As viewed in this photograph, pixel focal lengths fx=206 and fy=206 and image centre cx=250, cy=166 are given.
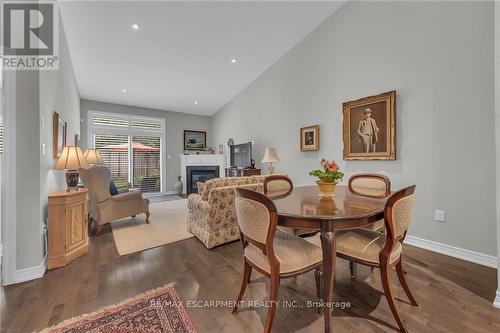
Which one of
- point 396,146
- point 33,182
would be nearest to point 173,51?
point 33,182

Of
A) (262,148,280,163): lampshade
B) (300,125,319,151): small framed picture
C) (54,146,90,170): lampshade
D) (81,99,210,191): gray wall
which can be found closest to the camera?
(54,146,90,170): lampshade

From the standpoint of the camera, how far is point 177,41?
Answer: 3.80 metres

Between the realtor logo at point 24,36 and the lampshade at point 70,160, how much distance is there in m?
0.91

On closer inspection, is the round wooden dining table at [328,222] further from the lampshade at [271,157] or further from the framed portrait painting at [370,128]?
the lampshade at [271,157]

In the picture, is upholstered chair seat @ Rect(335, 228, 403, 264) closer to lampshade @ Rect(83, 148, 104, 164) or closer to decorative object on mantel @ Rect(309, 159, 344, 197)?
decorative object on mantel @ Rect(309, 159, 344, 197)

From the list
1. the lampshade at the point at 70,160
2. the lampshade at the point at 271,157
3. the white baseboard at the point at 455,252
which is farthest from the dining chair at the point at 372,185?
the lampshade at the point at 70,160

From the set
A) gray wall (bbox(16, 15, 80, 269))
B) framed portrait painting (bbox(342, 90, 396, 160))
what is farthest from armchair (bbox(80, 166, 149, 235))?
framed portrait painting (bbox(342, 90, 396, 160))

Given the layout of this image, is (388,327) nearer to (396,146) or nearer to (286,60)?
(396,146)

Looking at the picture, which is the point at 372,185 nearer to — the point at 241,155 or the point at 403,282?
the point at 403,282

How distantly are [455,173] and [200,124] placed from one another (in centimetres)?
735

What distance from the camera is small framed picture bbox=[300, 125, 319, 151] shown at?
4.05 m

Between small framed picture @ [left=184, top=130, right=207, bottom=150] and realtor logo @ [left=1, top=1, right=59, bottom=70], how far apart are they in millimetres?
5434

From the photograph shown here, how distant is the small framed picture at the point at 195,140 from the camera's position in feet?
25.4

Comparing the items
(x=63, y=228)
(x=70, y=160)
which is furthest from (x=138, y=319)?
(x=70, y=160)
